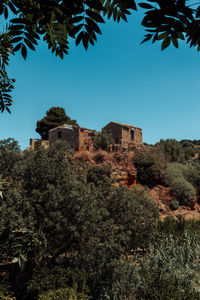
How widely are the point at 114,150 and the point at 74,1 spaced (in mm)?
27000

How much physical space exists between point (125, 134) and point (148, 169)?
25.3ft

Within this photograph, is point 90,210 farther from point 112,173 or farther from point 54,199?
point 112,173

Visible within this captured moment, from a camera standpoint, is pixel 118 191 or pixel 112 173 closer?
pixel 118 191

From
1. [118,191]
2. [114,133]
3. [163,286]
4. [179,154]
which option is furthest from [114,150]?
[163,286]

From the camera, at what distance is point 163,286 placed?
26.2ft

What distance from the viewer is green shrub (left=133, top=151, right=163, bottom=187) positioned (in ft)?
88.1

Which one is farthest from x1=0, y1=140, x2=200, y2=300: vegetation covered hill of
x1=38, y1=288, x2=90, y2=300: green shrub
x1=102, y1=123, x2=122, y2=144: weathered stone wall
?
x1=102, y1=123, x2=122, y2=144: weathered stone wall

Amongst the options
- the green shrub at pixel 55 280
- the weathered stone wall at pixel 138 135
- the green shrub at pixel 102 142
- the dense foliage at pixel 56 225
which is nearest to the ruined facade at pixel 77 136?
the green shrub at pixel 102 142

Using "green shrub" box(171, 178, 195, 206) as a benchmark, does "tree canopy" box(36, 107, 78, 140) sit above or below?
above

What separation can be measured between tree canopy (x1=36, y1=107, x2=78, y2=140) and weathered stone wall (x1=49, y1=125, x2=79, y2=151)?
13250 mm

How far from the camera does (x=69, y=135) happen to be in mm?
29125

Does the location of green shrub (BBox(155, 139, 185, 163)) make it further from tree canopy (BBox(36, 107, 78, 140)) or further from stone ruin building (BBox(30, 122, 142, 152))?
tree canopy (BBox(36, 107, 78, 140))

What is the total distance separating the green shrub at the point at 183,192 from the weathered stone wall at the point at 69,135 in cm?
1218

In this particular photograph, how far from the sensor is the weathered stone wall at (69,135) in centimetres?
2816
